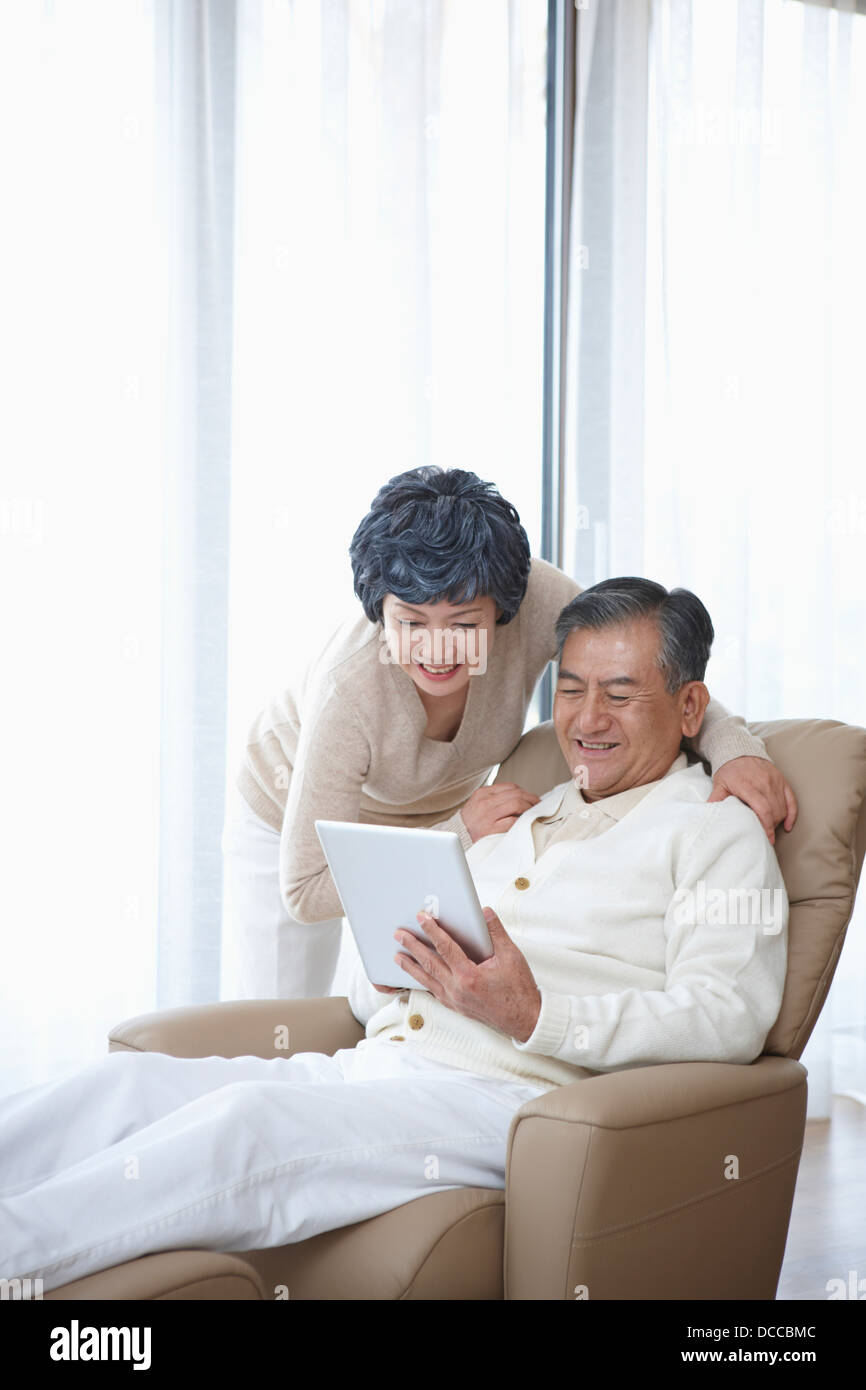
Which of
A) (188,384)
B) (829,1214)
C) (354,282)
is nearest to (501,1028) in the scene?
(829,1214)

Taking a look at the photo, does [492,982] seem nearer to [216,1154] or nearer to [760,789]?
[216,1154]

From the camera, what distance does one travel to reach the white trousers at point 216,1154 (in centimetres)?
125

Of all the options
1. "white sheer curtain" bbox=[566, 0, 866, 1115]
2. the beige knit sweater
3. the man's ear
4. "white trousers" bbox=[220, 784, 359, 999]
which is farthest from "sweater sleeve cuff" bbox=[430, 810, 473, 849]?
"white sheer curtain" bbox=[566, 0, 866, 1115]

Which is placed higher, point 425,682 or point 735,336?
point 735,336

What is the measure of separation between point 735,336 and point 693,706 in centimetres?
171

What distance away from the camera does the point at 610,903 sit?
5.44 ft

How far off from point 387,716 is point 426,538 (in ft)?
0.97

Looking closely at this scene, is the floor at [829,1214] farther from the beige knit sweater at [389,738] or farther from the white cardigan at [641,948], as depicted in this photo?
the beige knit sweater at [389,738]

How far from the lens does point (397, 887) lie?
1526 millimetres

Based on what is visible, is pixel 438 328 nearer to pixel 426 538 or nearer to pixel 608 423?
pixel 608 423

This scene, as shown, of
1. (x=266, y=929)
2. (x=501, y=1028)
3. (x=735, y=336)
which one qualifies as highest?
(x=735, y=336)

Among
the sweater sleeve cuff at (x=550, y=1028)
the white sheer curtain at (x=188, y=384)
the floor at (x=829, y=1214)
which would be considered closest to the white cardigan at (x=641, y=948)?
the sweater sleeve cuff at (x=550, y=1028)

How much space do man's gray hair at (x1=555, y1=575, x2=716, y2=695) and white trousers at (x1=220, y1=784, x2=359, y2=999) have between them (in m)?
0.82

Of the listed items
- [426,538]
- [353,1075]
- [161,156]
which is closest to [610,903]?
[353,1075]
